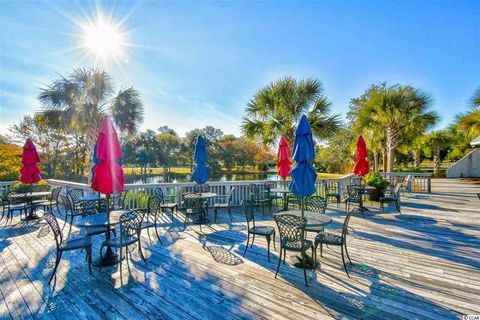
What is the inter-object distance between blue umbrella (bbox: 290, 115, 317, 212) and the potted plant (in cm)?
557

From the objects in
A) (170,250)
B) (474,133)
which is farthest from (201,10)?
(474,133)

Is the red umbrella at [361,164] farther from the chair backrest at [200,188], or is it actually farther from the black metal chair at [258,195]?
the chair backrest at [200,188]

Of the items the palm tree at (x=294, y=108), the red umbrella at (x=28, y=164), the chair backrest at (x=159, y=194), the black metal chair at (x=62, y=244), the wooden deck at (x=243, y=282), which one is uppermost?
the palm tree at (x=294, y=108)

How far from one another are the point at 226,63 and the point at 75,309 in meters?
9.79

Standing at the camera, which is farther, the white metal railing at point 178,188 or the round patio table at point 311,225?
the white metal railing at point 178,188

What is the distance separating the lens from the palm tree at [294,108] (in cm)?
848

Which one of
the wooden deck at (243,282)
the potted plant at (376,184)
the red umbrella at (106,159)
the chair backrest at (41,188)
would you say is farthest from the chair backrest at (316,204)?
the chair backrest at (41,188)

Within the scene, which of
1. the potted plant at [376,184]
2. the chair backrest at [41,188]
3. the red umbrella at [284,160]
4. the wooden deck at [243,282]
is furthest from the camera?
the chair backrest at [41,188]

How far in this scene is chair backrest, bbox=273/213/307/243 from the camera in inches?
113

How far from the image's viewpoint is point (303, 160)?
354 cm

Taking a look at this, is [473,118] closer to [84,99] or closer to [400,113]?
[400,113]

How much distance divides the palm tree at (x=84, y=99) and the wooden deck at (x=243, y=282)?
6.04 m

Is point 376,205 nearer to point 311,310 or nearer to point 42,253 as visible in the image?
point 311,310

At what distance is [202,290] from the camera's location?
2.67m
